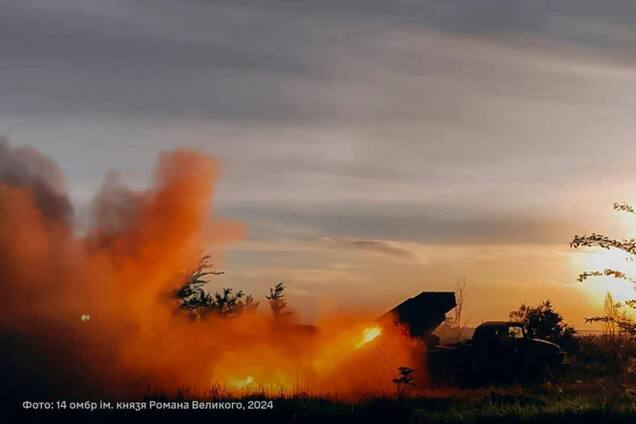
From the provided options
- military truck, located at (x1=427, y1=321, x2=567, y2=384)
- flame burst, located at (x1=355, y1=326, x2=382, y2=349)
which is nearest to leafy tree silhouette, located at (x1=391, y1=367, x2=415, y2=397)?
military truck, located at (x1=427, y1=321, x2=567, y2=384)

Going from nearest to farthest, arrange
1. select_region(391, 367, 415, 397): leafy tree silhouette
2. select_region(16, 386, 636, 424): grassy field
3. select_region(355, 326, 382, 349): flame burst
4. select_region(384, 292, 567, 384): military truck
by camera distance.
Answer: select_region(16, 386, 636, 424): grassy field, select_region(391, 367, 415, 397): leafy tree silhouette, select_region(384, 292, 567, 384): military truck, select_region(355, 326, 382, 349): flame burst

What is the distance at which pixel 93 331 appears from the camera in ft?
104

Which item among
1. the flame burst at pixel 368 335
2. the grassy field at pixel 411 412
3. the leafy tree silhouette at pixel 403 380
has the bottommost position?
the grassy field at pixel 411 412

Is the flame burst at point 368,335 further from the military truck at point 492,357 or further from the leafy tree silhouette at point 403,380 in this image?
the leafy tree silhouette at point 403,380

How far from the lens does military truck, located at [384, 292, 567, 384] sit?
32.1 m

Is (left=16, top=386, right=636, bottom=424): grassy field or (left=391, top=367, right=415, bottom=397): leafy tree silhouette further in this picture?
(left=391, top=367, right=415, bottom=397): leafy tree silhouette

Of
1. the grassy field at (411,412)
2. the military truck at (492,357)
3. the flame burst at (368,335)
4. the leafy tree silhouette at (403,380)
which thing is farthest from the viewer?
the flame burst at (368,335)

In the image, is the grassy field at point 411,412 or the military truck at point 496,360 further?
the military truck at point 496,360

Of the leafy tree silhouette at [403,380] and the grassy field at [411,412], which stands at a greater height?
the leafy tree silhouette at [403,380]

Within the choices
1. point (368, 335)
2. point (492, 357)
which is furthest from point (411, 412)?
point (368, 335)

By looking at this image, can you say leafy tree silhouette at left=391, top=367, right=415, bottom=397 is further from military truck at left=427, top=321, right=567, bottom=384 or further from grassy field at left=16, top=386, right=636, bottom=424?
military truck at left=427, top=321, right=567, bottom=384

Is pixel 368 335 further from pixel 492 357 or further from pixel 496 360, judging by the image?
pixel 496 360

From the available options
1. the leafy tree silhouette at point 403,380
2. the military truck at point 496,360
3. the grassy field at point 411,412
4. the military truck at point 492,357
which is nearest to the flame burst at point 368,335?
the military truck at point 492,357

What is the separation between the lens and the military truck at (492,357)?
32.1m
